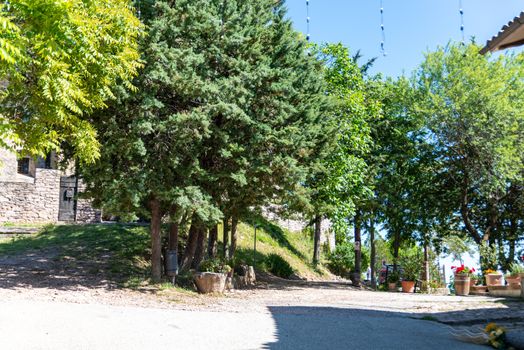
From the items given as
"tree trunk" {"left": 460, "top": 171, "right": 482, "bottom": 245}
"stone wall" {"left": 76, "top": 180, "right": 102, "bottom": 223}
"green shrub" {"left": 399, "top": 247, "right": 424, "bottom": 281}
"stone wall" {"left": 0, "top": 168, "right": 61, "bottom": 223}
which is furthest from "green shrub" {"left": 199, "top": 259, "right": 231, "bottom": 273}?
"tree trunk" {"left": 460, "top": 171, "right": 482, "bottom": 245}

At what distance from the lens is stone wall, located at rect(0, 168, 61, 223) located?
24031 millimetres

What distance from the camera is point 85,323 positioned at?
8.01 metres

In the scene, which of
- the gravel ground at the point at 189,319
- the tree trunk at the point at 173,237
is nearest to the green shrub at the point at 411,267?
the gravel ground at the point at 189,319

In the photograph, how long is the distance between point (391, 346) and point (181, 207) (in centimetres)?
750

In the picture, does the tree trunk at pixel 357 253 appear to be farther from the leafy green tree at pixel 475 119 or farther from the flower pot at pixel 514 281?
the flower pot at pixel 514 281

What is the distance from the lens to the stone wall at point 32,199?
78.8ft

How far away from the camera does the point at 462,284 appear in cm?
1869

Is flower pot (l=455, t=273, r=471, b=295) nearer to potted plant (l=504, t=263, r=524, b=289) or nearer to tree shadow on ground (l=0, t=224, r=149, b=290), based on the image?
potted plant (l=504, t=263, r=524, b=289)

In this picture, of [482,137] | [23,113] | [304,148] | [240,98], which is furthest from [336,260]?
[23,113]

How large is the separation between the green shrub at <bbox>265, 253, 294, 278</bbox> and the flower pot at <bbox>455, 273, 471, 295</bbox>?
8.62 m

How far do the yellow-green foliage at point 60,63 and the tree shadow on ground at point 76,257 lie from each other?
14.4ft

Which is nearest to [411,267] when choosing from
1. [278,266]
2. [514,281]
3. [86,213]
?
[514,281]

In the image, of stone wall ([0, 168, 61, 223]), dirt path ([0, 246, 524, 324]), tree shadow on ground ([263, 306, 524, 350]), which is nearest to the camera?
tree shadow on ground ([263, 306, 524, 350])

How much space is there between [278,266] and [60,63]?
18.0 meters
